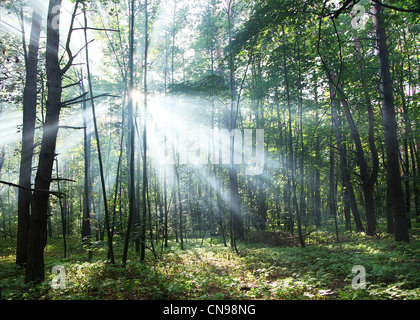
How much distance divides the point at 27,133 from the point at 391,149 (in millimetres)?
12623

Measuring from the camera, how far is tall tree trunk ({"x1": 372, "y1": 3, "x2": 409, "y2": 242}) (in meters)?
7.55

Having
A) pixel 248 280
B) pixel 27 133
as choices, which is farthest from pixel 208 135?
pixel 248 280

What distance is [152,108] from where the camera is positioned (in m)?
14.8

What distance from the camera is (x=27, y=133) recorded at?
7793 mm

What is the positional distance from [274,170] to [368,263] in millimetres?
12196

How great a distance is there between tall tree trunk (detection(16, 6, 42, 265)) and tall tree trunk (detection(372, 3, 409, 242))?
37.3ft

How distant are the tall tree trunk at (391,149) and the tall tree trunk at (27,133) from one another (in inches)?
447

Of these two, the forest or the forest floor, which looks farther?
the forest

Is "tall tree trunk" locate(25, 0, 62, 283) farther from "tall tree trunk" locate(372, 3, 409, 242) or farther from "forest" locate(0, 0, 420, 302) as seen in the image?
"tall tree trunk" locate(372, 3, 409, 242)

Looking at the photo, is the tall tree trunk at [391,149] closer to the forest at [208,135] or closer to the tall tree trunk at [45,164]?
the forest at [208,135]

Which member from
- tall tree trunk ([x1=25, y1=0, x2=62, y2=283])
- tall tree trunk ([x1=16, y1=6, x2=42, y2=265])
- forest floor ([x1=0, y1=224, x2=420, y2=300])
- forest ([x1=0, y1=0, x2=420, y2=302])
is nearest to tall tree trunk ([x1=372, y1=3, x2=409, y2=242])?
forest ([x1=0, y1=0, x2=420, y2=302])

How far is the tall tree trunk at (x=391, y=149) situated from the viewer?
7555mm
